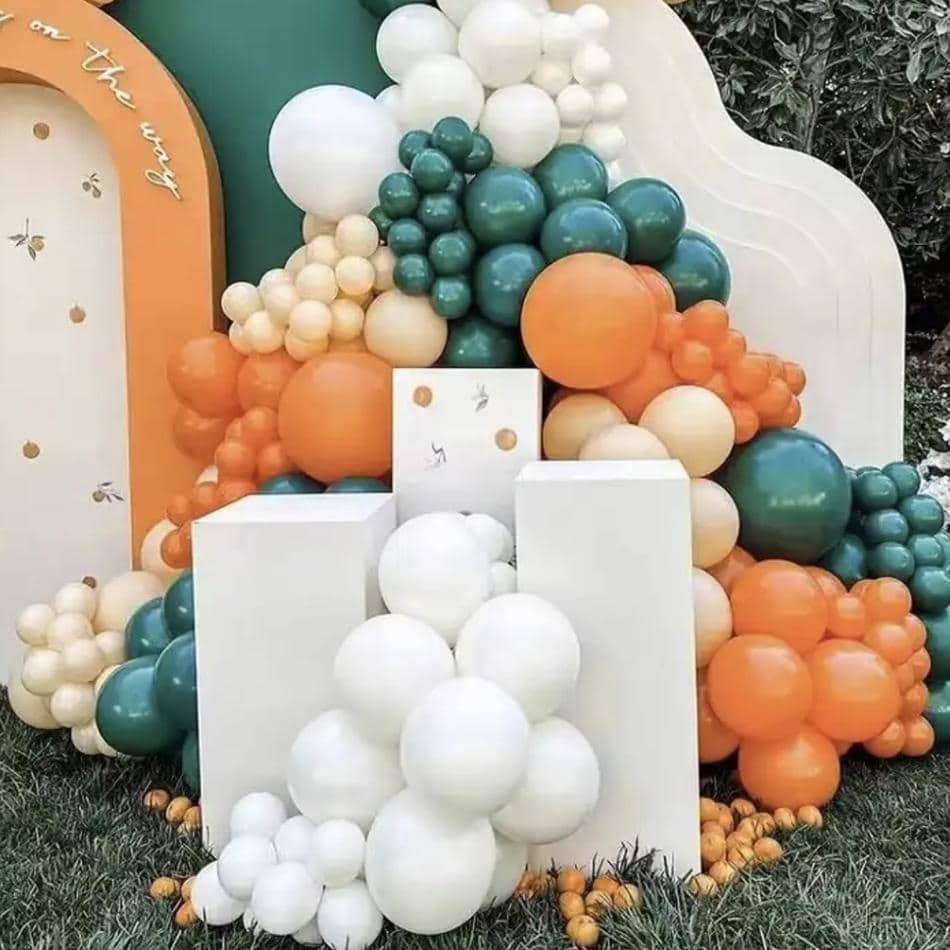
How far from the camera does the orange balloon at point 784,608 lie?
2.54 meters

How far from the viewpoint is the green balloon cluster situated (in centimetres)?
246

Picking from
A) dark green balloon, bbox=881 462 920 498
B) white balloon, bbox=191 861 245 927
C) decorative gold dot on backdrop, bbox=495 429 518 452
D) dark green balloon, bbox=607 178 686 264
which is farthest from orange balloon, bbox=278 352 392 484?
dark green balloon, bbox=881 462 920 498

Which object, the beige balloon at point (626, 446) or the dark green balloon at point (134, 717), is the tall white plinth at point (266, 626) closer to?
the dark green balloon at point (134, 717)

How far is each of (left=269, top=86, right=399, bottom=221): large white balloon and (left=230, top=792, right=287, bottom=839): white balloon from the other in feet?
4.85

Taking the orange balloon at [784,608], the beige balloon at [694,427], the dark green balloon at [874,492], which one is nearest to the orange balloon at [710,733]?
the orange balloon at [784,608]

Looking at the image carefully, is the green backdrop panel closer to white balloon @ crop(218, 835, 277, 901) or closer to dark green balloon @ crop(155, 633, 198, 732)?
dark green balloon @ crop(155, 633, 198, 732)

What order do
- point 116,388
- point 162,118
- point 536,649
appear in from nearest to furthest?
point 536,649 → point 162,118 → point 116,388

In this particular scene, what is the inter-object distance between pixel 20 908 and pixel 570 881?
103 centimetres

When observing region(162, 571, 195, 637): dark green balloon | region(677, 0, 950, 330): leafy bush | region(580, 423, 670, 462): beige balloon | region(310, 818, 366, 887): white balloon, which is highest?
region(677, 0, 950, 330): leafy bush

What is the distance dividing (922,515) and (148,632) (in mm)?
1998

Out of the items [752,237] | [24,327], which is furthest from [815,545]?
[24,327]

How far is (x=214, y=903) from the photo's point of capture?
Result: 2.03m

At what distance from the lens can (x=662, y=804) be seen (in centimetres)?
221

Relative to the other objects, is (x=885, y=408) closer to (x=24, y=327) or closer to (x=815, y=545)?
(x=815, y=545)
